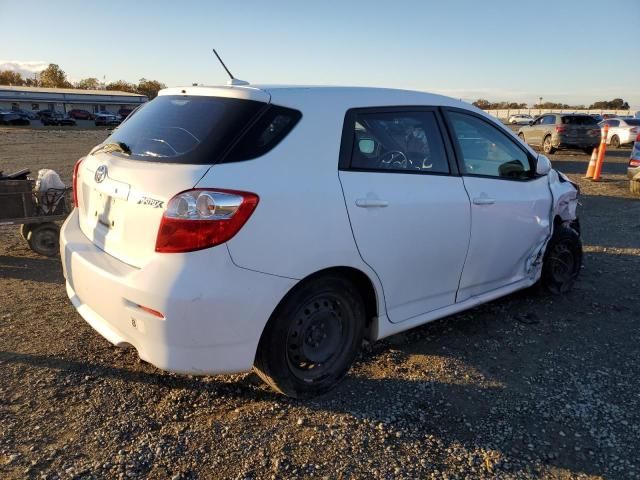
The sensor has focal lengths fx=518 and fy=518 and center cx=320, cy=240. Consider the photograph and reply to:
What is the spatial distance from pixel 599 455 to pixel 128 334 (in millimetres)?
2492

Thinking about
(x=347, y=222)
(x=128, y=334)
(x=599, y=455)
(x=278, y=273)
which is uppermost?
(x=347, y=222)

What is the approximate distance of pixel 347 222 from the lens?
2.86 m

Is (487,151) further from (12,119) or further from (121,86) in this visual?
(121,86)

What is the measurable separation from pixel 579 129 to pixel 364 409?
2038cm

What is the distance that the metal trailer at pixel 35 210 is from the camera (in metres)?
5.67

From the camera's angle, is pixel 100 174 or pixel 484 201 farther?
pixel 484 201

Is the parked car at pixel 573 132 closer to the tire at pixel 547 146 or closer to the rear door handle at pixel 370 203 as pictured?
the tire at pixel 547 146

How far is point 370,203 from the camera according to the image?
117 inches

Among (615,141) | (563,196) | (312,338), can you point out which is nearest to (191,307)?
(312,338)

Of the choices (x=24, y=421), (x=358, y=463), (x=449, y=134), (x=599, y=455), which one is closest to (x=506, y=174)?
(x=449, y=134)

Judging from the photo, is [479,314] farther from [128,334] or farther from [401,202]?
[128,334]

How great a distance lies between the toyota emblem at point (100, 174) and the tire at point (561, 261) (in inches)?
143

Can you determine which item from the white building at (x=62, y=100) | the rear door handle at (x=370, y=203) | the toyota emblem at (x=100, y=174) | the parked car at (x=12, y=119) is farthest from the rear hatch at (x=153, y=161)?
the white building at (x=62, y=100)

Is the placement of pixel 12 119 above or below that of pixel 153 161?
below
